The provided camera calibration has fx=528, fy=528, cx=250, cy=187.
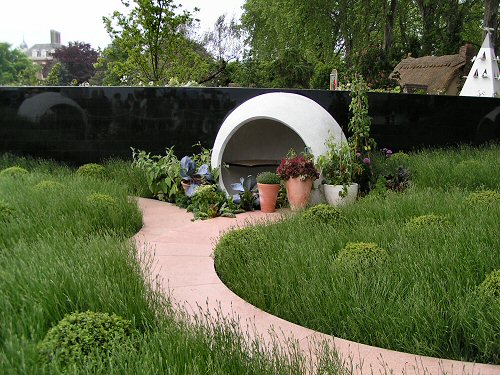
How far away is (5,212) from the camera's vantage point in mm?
5410

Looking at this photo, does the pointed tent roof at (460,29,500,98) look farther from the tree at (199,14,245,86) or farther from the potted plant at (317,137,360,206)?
the tree at (199,14,245,86)

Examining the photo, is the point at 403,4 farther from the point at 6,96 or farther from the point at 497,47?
the point at 6,96

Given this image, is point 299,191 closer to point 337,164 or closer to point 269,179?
point 269,179

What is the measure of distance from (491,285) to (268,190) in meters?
4.24

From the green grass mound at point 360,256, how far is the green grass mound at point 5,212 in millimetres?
3308

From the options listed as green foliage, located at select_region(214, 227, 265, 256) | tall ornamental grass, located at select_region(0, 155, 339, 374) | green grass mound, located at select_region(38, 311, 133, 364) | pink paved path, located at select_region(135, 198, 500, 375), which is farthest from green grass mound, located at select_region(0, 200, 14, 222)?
green grass mound, located at select_region(38, 311, 133, 364)

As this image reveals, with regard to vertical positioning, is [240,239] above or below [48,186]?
below

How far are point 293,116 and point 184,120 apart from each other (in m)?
2.76

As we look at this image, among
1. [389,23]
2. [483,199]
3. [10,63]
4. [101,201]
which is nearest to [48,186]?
[101,201]

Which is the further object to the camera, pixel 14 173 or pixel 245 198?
pixel 14 173

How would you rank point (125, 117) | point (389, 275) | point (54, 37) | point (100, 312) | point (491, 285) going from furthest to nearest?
point (54, 37) → point (125, 117) → point (389, 275) → point (491, 285) → point (100, 312)

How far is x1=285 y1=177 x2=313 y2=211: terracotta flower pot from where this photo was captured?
281 inches

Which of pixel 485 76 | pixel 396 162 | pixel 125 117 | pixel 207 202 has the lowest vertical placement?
pixel 207 202

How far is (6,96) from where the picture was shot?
9805 mm
